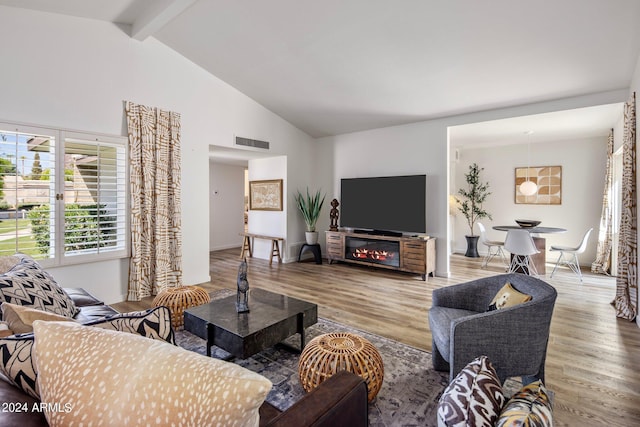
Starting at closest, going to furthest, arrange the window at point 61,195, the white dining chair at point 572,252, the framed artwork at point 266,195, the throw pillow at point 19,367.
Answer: the throw pillow at point 19,367, the window at point 61,195, the white dining chair at point 572,252, the framed artwork at point 266,195

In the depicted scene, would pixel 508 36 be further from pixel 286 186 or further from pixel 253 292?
pixel 286 186

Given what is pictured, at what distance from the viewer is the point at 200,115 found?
474 cm

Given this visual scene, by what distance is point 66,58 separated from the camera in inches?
138

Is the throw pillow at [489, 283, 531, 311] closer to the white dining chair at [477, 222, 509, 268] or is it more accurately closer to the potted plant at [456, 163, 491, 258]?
the white dining chair at [477, 222, 509, 268]

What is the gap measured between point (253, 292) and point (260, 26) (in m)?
2.91

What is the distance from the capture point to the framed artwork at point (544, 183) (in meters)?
6.24

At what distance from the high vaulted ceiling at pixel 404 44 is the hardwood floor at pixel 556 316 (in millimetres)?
2651

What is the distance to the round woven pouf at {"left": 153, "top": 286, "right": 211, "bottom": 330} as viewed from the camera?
3.02 m

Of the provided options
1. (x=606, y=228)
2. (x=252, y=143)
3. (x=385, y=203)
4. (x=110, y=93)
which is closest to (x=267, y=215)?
(x=252, y=143)

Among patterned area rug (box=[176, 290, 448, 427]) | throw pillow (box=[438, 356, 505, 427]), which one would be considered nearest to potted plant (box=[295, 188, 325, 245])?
patterned area rug (box=[176, 290, 448, 427])

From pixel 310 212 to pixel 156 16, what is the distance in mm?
3977

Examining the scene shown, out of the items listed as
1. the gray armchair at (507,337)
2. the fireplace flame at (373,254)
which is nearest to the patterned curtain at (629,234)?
the gray armchair at (507,337)

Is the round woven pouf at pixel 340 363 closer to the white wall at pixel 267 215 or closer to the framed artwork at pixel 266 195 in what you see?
the white wall at pixel 267 215

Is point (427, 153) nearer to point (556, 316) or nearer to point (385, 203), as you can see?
point (385, 203)
